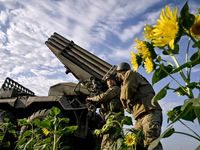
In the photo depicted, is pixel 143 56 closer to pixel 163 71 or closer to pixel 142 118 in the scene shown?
pixel 163 71

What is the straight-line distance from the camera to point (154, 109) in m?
2.55

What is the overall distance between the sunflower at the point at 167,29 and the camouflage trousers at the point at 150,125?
1.97 metres

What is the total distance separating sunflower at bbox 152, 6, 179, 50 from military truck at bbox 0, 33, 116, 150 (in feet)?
13.1

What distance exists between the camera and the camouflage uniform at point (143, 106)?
96.3 inches

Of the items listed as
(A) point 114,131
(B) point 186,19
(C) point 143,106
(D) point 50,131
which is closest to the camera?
(B) point 186,19

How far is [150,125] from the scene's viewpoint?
8.07 feet

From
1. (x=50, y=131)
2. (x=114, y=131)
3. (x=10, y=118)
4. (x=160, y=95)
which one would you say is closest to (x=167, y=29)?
(x=160, y=95)

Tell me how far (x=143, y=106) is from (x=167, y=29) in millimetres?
2029

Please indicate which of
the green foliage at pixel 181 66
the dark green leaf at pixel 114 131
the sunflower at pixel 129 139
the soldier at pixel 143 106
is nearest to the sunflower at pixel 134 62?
the green foliage at pixel 181 66

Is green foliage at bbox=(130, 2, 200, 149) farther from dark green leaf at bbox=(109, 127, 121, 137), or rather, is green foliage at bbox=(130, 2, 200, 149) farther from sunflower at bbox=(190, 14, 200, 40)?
dark green leaf at bbox=(109, 127, 121, 137)

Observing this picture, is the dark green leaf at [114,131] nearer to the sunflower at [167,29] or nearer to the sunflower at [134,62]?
the sunflower at [134,62]

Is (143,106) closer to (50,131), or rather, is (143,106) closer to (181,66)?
(50,131)

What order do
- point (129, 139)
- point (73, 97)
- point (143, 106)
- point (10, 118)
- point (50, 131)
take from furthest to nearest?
1. point (10, 118)
2. point (73, 97)
3. point (143, 106)
4. point (50, 131)
5. point (129, 139)

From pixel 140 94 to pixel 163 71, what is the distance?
195 cm
